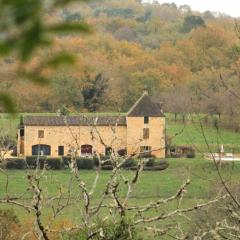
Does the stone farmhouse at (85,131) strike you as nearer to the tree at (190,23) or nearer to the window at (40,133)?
the window at (40,133)

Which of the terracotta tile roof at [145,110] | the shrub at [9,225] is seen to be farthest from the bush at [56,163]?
the shrub at [9,225]

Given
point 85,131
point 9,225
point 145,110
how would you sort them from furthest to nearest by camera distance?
point 145,110 < point 85,131 < point 9,225

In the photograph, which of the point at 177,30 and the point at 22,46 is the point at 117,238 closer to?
the point at 22,46

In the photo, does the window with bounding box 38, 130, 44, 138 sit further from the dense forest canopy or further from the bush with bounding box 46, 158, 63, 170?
the bush with bounding box 46, 158, 63, 170

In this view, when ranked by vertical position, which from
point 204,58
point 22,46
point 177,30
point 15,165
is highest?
point 177,30

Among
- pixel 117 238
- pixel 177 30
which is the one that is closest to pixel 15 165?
pixel 117 238

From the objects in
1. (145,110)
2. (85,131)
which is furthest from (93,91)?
(85,131)

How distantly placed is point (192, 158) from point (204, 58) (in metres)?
31.6

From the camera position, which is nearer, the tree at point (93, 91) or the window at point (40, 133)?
the window at point (40, 133)

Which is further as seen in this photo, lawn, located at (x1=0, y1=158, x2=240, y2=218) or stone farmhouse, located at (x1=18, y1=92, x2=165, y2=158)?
stone farmhouse, located at (x1=18, y1=92, x2=165, y2=158)

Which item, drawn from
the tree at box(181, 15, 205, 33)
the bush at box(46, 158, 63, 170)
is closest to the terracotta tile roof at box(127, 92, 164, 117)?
the bush at box(46, 158, 63, 170)

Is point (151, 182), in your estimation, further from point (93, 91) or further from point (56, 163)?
point (93, 91)

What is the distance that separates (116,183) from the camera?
5672mm

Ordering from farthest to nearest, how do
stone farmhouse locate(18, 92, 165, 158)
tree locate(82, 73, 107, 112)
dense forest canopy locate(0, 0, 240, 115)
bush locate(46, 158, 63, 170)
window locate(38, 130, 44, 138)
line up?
tree locate(82, 73, 107, 112) → dense forest canopy locate(0, 0, 240, 115) → window locate(38, 130, 44, 138) → stone farmhouse locate(18, 92, 165, 158) → bush locate(46, 158, 63, 170)
